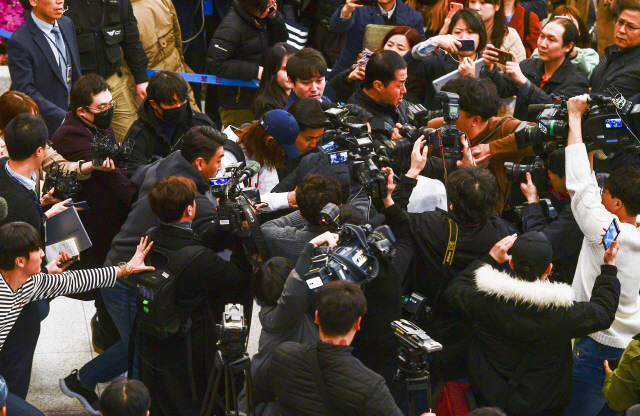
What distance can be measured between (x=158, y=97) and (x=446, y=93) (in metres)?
1.75

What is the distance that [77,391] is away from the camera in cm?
478

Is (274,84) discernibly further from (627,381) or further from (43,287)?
(627,381)

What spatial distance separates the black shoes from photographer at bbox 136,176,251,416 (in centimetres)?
71

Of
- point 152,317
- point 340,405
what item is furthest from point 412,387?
point 152,317

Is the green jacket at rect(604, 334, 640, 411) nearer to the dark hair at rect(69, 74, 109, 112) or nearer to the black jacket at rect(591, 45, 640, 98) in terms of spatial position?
the black jacket at rect(591, 45, 640, 98)

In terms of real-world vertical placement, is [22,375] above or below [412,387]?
below

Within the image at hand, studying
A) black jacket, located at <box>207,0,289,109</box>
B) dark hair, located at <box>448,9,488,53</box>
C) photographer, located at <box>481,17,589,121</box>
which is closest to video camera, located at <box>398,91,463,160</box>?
photographer, located at <box>481,17,589,121</box>

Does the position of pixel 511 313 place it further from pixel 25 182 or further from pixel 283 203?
pixel 25 182

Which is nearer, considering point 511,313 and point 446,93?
point 511,313

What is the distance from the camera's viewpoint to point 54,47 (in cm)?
606

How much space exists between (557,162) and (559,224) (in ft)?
1.18

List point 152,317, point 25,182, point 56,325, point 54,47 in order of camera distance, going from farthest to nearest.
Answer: point 54,47 → point 56,325 → point 25,182 → point 152,317

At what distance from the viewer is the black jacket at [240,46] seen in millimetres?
6480

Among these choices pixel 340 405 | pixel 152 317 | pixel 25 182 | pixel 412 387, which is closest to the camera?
pixel 340 405
